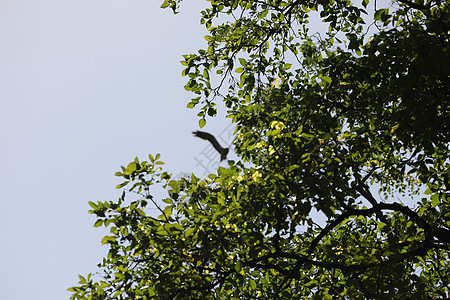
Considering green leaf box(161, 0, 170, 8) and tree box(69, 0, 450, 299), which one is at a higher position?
green leaf box(161, 0, 170, 8)

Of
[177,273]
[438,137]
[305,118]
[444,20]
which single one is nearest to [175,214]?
[177,273]

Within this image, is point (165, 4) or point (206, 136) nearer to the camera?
point (206, 136)

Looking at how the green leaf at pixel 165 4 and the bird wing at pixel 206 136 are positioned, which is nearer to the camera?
the bird wing at pixel 206 136

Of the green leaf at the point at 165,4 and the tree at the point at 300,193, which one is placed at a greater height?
the green leaf at the point at 165,4

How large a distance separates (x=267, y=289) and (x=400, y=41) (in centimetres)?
521

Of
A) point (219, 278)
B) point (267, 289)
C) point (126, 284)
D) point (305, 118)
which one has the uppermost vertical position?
point (305, 118)

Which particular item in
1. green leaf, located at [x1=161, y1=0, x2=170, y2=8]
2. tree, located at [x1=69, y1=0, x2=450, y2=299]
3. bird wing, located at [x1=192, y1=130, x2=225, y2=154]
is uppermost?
green leaf, located at [x1=161, y1=0, x2=170, y2=8]

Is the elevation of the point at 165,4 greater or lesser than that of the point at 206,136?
greater

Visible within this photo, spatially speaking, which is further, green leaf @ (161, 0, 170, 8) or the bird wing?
green leaf @ (161, 0, 170, 8)

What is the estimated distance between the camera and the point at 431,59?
5.84 meters

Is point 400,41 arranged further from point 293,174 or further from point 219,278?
point 219,278

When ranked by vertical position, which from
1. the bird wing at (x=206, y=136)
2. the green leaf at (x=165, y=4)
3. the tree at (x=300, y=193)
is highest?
the green leaf at (x=165, y=4)

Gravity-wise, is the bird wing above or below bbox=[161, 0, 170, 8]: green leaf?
below

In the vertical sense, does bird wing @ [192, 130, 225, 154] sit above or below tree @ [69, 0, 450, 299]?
above
